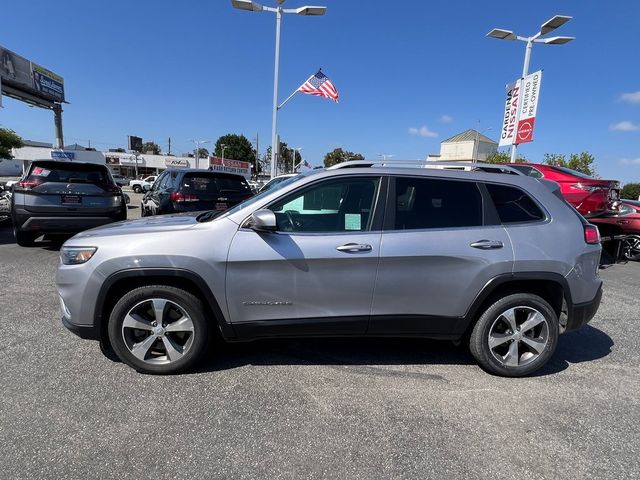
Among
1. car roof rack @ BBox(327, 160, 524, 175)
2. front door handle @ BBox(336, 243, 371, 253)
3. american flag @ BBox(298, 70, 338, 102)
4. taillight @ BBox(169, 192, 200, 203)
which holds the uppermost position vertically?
american flag @ BBox(298, 70, 338, 102)

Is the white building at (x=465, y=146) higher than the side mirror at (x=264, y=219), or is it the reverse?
the white building at (x=465, y=146)

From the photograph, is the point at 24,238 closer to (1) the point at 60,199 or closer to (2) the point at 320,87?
(1) the point at 60,199

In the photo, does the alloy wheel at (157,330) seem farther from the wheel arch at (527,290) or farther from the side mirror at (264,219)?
the wheel arch at (527,290)

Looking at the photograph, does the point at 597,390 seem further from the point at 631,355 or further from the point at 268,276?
the point at 268,276

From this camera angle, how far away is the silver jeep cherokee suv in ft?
9.86

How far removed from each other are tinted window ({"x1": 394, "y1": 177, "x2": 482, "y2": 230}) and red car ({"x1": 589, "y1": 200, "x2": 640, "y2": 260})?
6336 mm

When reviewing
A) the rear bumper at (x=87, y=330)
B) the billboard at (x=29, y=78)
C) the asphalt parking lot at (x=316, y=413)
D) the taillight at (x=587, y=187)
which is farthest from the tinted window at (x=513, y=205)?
the billboard at (x=29, y=78)

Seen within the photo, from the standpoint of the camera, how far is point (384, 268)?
121 inches

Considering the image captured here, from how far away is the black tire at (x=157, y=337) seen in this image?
306 centimetres

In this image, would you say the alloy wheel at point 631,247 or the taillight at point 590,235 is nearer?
the taillight at point 590,235

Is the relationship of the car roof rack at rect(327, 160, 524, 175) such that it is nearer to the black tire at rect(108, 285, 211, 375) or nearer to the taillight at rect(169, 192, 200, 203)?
the black tire at rect(108, 285, 211, 375)

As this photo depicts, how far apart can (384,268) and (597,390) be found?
6.73 feet

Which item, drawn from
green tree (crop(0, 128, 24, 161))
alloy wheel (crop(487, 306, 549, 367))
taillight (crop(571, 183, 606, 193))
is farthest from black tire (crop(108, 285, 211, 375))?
green tree (crop(0, 128, 24, 161))

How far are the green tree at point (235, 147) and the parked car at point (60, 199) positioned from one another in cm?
7957
